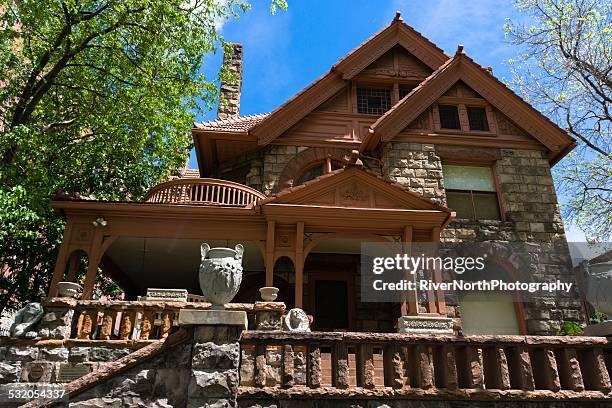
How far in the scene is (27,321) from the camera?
780 cm

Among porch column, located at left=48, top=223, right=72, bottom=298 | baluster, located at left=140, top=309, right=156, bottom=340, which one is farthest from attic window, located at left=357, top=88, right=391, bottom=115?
baluster, located at left=140, top=309, right=156, bottom=340

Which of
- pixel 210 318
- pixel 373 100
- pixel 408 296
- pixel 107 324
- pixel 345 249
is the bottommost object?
pixel 210 318

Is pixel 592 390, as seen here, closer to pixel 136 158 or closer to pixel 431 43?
pixel 431 43

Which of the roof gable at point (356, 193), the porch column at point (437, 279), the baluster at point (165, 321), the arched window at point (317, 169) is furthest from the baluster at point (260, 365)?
the arched window at point (317, 169)

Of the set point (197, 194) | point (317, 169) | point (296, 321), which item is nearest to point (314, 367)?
point (296, 321)

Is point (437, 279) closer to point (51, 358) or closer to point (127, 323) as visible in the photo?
point (127, 323)

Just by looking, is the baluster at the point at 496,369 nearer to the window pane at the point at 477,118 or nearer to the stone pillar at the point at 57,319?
the stone pillar at the point at 57,319

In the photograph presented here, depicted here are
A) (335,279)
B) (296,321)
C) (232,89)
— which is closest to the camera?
(296,321)

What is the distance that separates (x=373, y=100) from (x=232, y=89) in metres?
5.40

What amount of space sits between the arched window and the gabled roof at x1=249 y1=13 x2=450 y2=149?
1.40 m

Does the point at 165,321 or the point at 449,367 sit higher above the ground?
the point at 165,321

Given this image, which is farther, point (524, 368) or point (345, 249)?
point (345, 249)

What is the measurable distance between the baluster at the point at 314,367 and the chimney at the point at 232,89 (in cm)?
1204

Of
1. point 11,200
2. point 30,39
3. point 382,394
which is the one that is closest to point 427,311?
point 382,394
